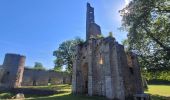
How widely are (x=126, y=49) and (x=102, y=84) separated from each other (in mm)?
5506

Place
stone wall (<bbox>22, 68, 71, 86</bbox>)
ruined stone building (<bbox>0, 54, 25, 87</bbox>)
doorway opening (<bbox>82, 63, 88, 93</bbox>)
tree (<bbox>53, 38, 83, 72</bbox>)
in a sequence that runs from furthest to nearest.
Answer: tree (<bbox>53, 38, 83, 72</bbox>) < stone wall (<bbox>22, 68, 71, 86</bbox>) < ruined stone building (<bbox>0, 54, 25, 87</bbox>) < doorway opening (<bbox>82, 63, 88, 93</bbox>)

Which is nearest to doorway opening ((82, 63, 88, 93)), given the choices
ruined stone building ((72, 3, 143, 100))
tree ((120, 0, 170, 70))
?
ruined stone building ((72, 3, 143, 100))

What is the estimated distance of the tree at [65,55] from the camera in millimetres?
40938

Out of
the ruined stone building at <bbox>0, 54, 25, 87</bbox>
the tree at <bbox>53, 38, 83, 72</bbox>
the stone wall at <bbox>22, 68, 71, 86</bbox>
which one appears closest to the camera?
the ruined stone building at <bbox>0, 54, 25, 87</bbox>

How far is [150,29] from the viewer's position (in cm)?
1855

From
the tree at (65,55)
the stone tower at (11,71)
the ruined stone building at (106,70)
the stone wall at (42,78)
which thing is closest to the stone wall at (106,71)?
the ruined stone building at (106,70)

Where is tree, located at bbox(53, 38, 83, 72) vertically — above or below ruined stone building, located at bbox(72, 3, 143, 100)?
above

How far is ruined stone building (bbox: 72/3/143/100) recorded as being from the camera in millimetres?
17938

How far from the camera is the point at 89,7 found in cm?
3606

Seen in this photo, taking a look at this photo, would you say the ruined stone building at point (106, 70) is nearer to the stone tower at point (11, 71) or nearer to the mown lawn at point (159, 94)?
the mown lawn at point (159, 94)

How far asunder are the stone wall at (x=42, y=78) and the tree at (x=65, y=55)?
7.95 feet

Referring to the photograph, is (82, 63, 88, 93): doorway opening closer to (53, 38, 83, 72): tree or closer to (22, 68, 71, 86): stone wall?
(53, 38, 83, 72): tree

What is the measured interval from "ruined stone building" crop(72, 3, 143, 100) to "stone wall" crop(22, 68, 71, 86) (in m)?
20.1

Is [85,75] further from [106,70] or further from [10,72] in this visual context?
[10,72]
